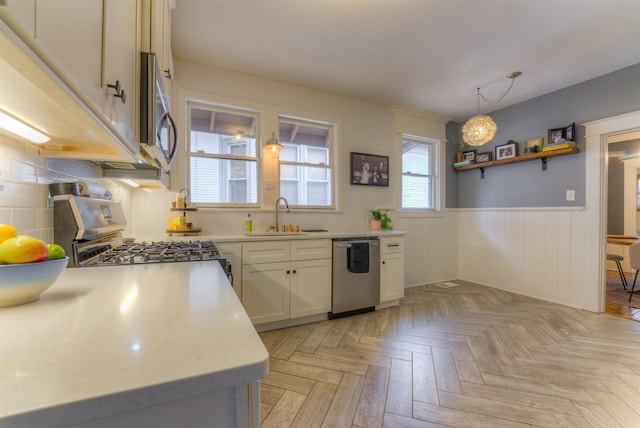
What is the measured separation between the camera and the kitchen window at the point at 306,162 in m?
3.29

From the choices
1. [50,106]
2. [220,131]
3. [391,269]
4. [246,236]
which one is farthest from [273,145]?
[50,106]

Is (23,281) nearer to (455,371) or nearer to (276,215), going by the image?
(455,371)

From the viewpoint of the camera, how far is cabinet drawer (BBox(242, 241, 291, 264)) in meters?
2.42

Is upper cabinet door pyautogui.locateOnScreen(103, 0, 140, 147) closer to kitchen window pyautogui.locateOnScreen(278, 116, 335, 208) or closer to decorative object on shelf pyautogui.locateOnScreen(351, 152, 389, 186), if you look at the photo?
kitchen window pyautogui.locateOnScreen(278, 116, 335, 208)

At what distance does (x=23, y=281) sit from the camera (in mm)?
650

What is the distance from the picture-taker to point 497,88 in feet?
10.9

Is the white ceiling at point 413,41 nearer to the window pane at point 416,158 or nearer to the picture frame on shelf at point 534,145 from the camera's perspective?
the picture frame on shelf at point 534,145

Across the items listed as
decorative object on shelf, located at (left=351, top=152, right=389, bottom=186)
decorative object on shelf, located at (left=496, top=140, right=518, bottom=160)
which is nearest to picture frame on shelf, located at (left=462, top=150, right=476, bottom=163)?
decorative object on shelf, located at (left=496, top=140, right=518, bottom=160)

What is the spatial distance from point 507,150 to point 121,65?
440cm

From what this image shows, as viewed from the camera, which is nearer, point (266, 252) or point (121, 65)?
point (121, 65)

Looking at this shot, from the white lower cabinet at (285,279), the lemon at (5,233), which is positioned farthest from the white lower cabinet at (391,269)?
the lemon at (5,233)

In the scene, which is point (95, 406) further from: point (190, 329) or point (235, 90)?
point (235, 90)

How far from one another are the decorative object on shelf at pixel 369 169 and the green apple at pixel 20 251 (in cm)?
316

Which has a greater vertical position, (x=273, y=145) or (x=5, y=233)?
(x=273, y=145)
